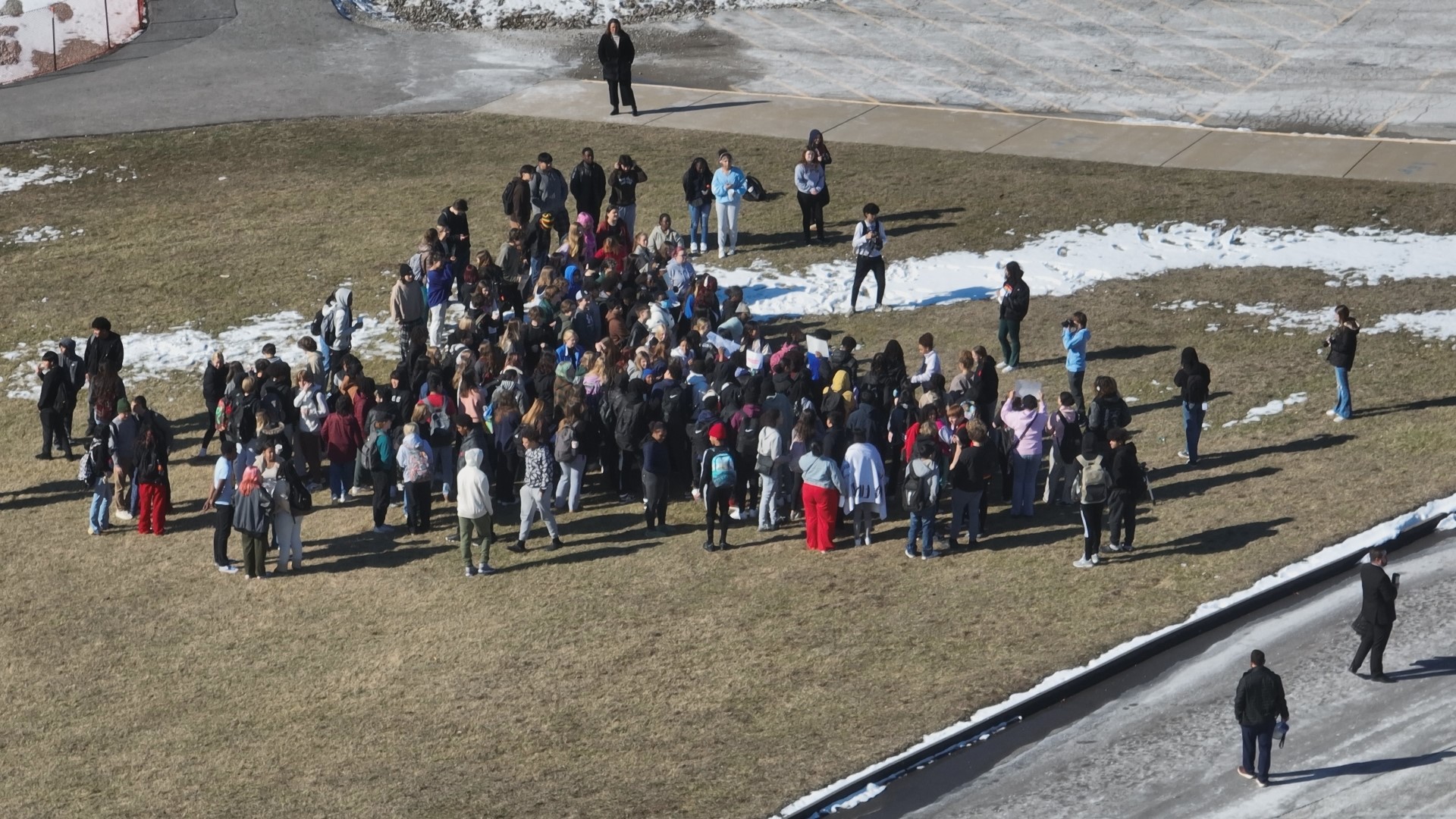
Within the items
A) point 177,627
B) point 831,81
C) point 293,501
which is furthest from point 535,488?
point 831,81

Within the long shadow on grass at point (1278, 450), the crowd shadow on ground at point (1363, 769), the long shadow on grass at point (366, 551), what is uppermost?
the long shadow on grass at point (1278, 450)

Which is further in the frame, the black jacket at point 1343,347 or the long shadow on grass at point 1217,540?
the black jacket at point 1343,347

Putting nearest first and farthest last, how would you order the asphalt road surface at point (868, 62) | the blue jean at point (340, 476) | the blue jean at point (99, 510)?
the blue jean at point (99, 510)
the blue jean at point (340, 476)
the asphalt road surface at point (868, 62)

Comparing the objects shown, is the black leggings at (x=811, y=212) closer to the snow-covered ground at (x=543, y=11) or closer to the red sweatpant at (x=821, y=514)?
the red sweatpant at (x=821, y=514)

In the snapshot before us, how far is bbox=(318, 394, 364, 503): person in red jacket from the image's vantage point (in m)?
20.5

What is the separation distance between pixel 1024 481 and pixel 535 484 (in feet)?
17.3

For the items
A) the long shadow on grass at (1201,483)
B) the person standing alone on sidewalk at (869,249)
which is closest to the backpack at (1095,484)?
the long shadow on grass at (1201,483)

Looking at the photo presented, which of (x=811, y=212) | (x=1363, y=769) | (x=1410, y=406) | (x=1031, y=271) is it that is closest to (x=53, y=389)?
(x=811, y=212)

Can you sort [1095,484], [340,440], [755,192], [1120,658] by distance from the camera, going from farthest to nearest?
1. [755,192]
2. [340,440]
3. [1095,484]
4. [1120,658]

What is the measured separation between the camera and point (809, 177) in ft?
89.9

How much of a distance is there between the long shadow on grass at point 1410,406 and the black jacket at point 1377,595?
6371mm

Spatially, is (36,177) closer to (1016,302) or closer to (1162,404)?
(1016,302)

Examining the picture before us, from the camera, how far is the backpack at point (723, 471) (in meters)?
18.7

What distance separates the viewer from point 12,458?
23531 millimetres
